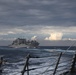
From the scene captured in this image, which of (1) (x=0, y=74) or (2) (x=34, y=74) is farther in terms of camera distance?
(1) (x=0, y=74)

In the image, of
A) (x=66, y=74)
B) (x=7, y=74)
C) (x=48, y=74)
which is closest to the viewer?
(x=66, y=74)

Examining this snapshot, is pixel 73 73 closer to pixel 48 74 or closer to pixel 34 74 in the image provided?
pixel 48 74

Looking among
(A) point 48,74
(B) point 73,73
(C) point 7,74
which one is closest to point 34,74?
(A) point 48,74

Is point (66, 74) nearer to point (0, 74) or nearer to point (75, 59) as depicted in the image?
point (75, 59)

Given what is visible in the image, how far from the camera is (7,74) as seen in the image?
44.2 metres

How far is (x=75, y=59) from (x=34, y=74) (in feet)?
55.4

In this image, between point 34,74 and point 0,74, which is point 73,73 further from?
point 0,74

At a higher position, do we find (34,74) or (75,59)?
(75,59)

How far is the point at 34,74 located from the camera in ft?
133

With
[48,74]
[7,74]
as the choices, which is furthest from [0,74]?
[48,74]

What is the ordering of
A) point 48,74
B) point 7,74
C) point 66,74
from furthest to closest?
point 7,74 < point 48,74 < point 66,74

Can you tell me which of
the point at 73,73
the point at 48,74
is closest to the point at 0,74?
the point at 48,74

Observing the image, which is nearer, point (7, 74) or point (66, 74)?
point (66, 74)

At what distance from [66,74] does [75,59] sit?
5.02ft
